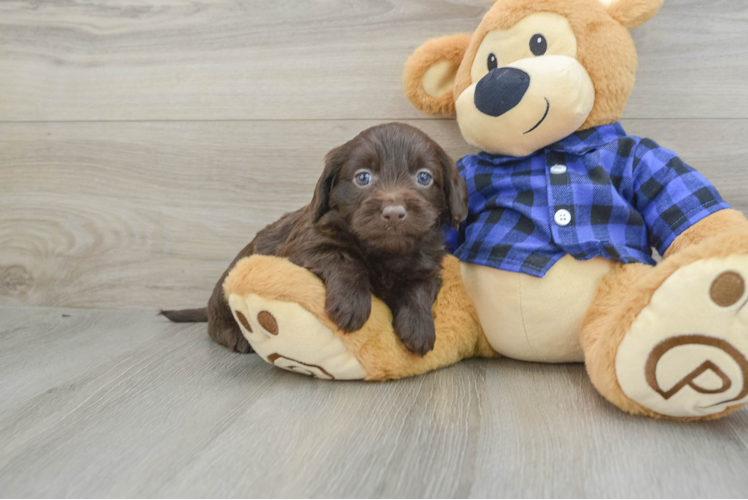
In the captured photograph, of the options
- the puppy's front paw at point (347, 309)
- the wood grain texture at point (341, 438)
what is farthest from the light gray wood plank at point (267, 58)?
the wood grain texture at point (341, 438)

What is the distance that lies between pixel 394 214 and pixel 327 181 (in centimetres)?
25

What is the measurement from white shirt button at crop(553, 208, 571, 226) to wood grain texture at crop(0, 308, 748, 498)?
1.14 ft

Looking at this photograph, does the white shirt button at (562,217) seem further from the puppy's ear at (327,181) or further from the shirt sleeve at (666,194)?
the puppy's ear at (327,181)

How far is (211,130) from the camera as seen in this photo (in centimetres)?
185

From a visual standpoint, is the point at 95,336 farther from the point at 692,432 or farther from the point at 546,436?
the point at 692,432

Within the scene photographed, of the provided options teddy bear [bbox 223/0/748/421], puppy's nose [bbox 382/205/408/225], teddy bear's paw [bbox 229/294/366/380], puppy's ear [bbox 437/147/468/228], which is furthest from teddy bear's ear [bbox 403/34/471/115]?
teddy bear's paw [bbox 229/294/366/380]

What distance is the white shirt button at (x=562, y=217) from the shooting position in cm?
122

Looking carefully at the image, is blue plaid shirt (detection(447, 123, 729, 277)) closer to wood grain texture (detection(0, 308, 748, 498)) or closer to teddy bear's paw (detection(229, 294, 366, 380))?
wood grain texture (detection(0, 308, 748, 498))

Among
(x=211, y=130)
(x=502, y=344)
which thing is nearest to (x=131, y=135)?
(x=211, y=130)

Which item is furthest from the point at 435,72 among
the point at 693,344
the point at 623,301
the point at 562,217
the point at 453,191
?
the point at 693,344

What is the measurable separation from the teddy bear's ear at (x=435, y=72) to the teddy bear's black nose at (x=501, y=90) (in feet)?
0.80

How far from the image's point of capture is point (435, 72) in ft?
4.78

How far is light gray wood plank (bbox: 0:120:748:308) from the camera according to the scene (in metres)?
1.82

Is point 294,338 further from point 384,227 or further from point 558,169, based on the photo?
point 558,169
